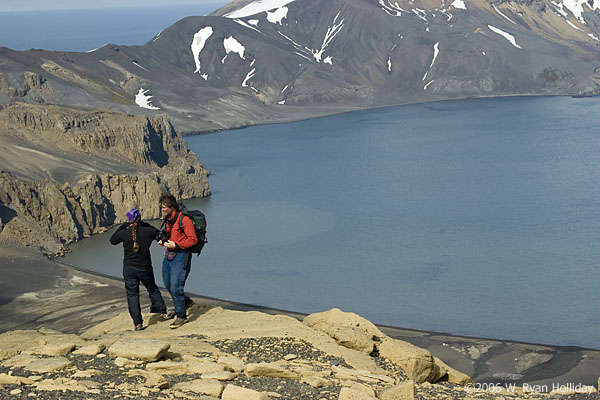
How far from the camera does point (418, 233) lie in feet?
140

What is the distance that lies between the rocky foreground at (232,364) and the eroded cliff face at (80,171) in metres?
30.1

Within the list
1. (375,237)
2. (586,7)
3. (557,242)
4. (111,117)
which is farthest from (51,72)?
(586,7)

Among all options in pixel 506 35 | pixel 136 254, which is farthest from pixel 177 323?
pixel 506 35

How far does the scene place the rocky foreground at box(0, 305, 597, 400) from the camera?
9305mm

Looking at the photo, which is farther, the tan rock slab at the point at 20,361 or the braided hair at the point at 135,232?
the braided hair at the point at 135,232

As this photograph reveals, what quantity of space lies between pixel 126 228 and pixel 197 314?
213 cm

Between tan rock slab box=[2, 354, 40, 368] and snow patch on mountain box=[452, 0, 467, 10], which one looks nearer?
tan rock slab box=[2, 354, 40, 368]

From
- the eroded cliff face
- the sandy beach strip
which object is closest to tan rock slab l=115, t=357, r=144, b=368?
the sandy beach strip

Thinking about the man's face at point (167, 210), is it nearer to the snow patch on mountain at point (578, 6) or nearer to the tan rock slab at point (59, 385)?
the tan rock slab at point (59, 385)

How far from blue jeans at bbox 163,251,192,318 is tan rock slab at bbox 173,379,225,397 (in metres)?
3.14

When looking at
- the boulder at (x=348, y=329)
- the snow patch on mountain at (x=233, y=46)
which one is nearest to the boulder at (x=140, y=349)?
the boulder at (x=348, y=329)

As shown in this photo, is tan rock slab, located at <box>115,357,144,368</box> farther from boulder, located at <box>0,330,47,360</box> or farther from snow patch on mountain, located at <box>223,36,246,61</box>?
snow patch on mountain, located at <box>223,36,246,61</box>

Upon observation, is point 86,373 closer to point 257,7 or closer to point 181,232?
point 181,232

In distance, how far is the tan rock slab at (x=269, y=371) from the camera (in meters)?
10.3
